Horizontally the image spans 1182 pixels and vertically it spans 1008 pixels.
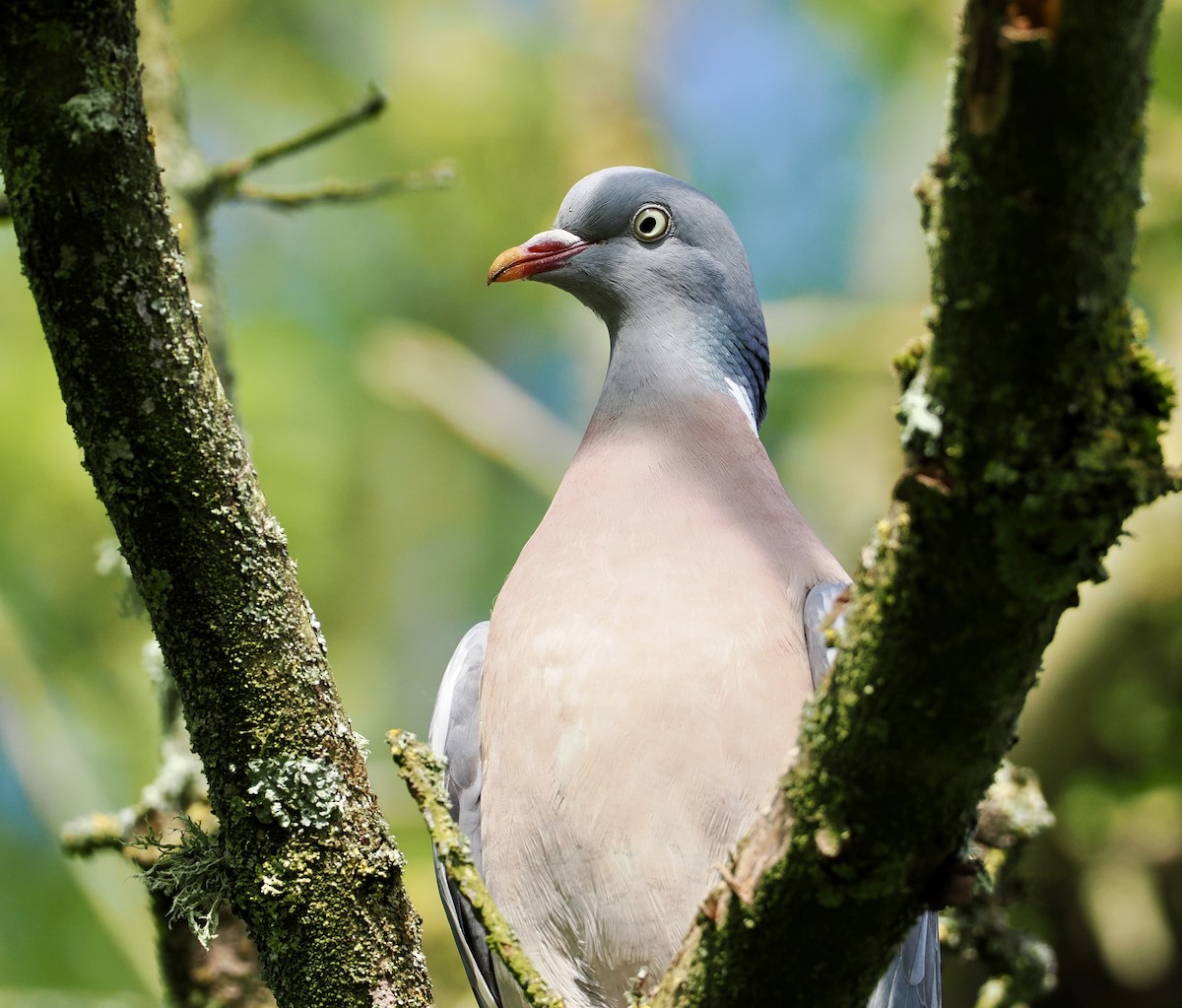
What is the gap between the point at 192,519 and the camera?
6.23 ft

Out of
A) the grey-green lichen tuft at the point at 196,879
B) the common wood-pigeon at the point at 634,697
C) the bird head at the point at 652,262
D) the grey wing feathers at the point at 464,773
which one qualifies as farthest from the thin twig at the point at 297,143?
the grey-green lichen tuft at the point at 196,879

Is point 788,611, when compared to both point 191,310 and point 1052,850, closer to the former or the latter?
point 191,310

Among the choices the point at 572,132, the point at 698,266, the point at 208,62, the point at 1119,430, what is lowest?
the point at 1119,430

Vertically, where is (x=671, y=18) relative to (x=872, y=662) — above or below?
above

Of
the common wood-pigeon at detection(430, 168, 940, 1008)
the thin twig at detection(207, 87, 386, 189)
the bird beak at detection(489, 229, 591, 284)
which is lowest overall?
the common wood-pigeon at detection(430, 168, 940, 1008)

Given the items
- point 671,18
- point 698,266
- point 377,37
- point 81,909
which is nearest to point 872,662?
point 698,266

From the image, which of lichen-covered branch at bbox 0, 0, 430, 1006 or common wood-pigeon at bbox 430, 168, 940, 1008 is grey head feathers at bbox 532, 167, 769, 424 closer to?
common wood-pigeon at bbox 430, 168, 940, 1008

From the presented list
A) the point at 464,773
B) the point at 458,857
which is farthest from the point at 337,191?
the point at 458,857

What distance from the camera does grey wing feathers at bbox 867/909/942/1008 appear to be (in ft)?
8.89

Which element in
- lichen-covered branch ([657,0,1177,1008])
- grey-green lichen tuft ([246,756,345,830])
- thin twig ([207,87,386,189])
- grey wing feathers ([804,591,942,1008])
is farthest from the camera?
thin twig ([207,87,386,189])

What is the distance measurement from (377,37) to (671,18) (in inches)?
101

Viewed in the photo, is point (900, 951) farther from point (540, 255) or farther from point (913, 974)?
point (540, 255)

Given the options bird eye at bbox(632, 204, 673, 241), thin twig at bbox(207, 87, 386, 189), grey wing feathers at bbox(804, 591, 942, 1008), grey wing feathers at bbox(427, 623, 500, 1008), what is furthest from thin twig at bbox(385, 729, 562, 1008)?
thin twig at bbox(207, 87, 386, 189)

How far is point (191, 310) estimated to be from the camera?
73.3 inches
